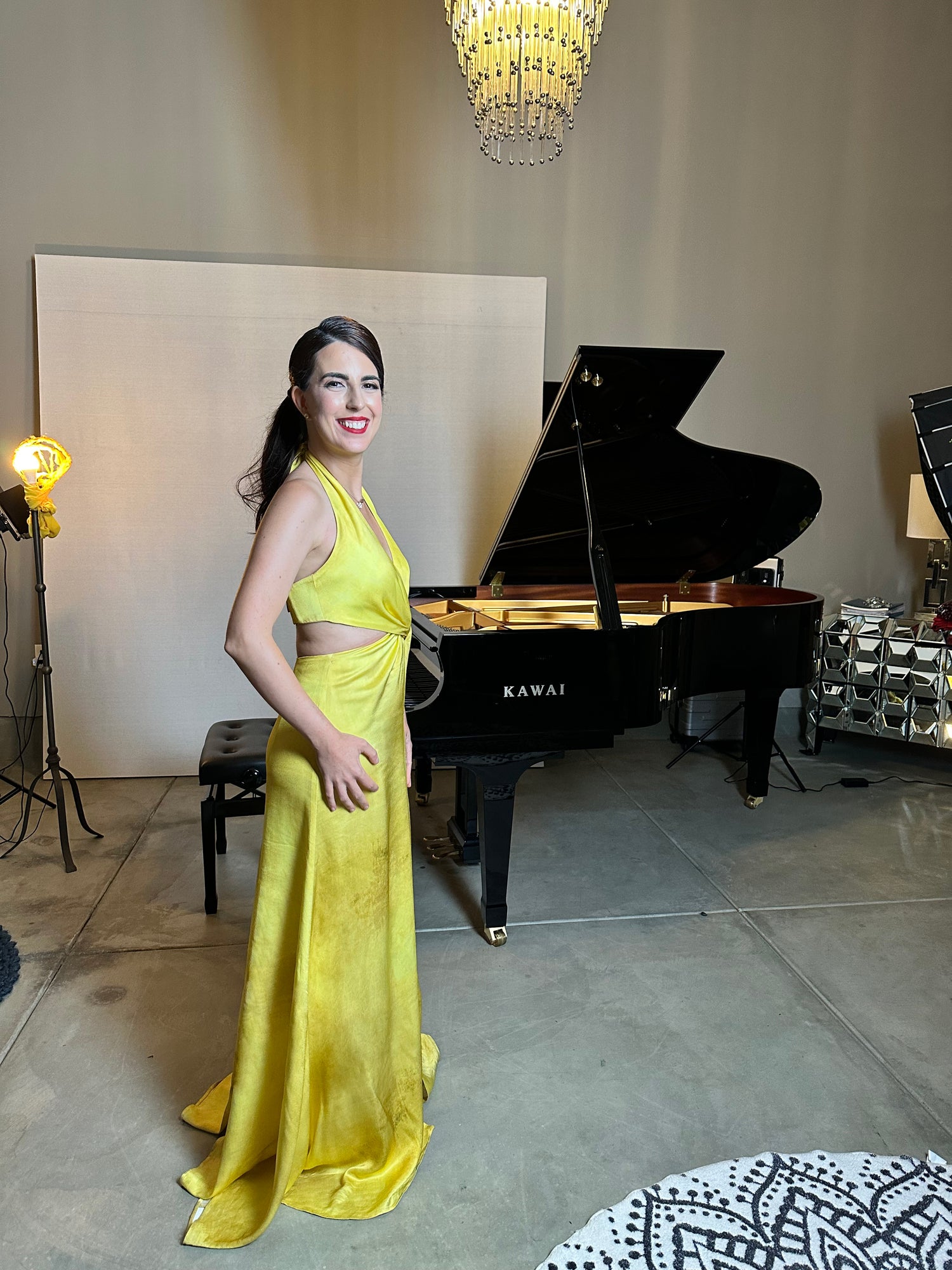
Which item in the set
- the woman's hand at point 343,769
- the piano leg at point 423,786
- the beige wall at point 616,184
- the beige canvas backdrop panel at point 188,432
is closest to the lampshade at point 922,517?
the beige wall at point 616,184

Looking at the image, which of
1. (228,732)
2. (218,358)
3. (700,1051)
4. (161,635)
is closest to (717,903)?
(700,1051)

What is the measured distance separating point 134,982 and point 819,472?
14.0 ft

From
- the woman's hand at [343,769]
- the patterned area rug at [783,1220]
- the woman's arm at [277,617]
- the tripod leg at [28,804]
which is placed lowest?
the tripod leg at [28,804]

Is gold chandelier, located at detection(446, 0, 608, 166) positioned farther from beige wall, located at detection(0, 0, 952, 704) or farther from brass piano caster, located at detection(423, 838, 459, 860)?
brass piano caster, located at detection(423, 838, 459, 860)

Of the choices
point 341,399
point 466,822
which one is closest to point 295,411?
point 341,399

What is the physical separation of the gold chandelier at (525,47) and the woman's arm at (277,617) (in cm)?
207

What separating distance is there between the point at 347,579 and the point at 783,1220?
4.83ft

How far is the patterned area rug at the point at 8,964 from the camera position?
260 cm

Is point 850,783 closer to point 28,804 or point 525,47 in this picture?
point 525,47

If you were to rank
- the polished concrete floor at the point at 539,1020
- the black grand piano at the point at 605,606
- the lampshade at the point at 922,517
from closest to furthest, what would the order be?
1. the polished concrete floor at the point at 539,1020
2. the black grand piano at the point at 605,606
3. the lampshade at the point at 922,517

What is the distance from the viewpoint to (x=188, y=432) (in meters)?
4.45

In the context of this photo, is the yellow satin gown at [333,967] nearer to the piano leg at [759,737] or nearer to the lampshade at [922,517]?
the piano leg at [759,737]

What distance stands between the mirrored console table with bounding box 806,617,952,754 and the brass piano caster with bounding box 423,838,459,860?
88.7 inches

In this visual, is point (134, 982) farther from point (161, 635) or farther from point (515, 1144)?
point (161, 635)
